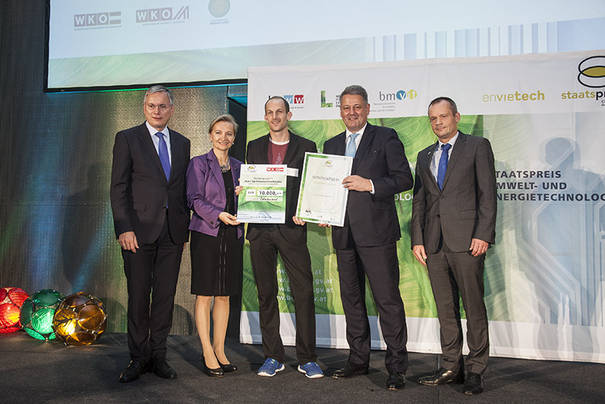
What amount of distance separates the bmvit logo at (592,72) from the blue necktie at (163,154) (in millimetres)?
2972

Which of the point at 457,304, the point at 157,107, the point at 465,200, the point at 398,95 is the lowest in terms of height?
the point at 457,304

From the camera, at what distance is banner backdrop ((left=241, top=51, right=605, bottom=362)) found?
3.57 m

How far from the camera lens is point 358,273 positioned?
307cm

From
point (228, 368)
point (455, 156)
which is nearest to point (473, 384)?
point (455, 156)

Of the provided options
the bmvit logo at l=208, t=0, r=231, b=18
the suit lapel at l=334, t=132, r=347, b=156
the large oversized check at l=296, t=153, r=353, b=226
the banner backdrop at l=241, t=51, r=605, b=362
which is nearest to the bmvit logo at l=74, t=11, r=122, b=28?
the bmvit logo at l=208, t=0, r=231, b=18

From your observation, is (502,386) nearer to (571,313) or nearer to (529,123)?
(571,313)

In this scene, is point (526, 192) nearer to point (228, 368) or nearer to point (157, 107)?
point (228, 368)

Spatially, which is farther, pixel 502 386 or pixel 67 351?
pixel 67 351

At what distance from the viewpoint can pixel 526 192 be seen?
3660 millimetres

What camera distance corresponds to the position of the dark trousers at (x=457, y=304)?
2811 mm

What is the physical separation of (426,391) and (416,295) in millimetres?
1138

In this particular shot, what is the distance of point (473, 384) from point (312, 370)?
3.01 ft

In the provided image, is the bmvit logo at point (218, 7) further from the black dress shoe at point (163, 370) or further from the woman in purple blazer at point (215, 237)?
the black dress shoe at point (163, 370)

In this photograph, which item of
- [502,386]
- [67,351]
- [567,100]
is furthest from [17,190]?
[567,100]
